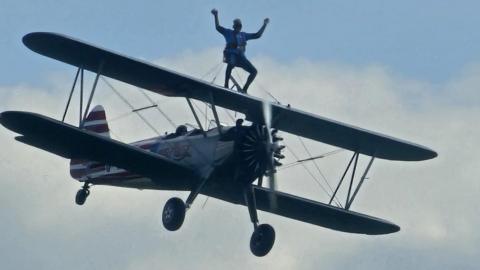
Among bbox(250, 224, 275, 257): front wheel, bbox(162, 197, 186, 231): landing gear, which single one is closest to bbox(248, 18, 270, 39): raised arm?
bbox(162, 197, 186, 231): landing gear

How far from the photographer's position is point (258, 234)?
27000mm

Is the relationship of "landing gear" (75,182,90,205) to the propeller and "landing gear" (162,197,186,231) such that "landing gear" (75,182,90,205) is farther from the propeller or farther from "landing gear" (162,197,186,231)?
the propeller

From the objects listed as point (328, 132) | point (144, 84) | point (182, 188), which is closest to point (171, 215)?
point (182, 188)

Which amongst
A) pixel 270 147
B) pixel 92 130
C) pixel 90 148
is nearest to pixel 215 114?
pixel 270 147

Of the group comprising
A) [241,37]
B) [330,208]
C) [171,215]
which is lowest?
[171,215]

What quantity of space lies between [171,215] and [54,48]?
3977mm

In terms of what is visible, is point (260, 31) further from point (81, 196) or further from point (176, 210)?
point (81, 196)

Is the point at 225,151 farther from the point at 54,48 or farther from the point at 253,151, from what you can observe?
the point at 54,48

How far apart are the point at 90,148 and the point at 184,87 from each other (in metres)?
2.28

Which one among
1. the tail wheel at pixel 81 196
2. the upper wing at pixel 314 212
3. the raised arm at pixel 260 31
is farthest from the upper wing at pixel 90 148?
the tail wheel at pixel 81 196

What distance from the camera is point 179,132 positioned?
1088 inches

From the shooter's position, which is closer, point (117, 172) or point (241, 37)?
point (241, 37)

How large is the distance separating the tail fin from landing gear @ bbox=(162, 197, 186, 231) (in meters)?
4.53

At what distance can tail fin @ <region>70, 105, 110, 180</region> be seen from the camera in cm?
3097
